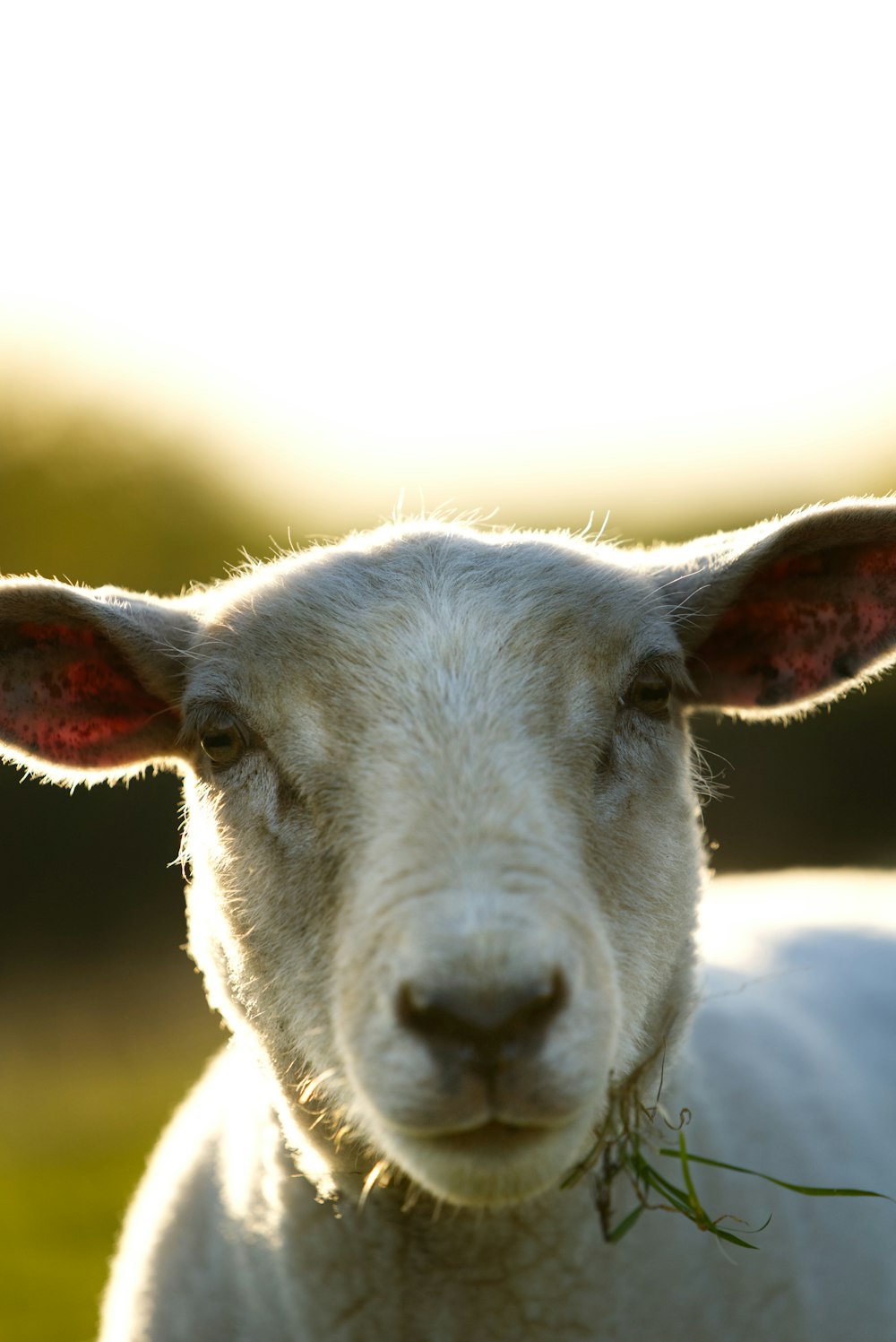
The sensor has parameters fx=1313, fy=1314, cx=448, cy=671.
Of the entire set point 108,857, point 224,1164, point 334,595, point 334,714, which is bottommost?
point 224,1164

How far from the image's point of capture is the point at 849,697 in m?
14.4

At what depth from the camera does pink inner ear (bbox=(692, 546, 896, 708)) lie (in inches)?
137

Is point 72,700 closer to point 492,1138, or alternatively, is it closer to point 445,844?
point 445,844

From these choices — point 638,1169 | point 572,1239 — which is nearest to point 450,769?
point 638,1169

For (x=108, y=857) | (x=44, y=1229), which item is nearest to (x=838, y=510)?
(x=44, y=1229)

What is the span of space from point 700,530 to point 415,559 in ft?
51.5

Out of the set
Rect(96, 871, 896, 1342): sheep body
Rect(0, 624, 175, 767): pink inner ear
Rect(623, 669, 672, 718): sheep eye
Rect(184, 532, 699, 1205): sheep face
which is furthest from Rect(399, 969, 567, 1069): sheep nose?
Rect(0, 624, 175, 767): pink inner ear

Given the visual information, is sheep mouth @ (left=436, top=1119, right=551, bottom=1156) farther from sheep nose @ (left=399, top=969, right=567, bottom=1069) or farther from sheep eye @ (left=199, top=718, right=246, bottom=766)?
sheep eye @ (left=199, top=718, right=246, bottom=766)

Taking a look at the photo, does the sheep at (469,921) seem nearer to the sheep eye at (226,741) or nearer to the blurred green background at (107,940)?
the sheep eye at (226,741)

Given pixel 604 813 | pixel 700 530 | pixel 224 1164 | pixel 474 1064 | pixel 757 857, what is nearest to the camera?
pixel 474 1064

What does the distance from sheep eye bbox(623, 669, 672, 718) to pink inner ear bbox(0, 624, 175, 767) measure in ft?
4.12

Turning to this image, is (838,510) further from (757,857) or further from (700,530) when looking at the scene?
(700,530)

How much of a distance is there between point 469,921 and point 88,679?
1.70 meters

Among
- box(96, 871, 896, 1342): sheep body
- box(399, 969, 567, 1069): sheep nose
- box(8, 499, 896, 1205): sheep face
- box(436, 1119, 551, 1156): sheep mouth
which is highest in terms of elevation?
box(8, 499, 896, 1205): sheep face
